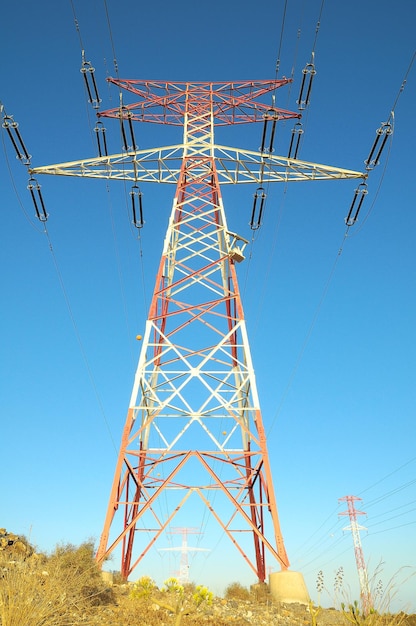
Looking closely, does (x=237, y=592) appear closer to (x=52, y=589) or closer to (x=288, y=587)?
(x=288, y=587)

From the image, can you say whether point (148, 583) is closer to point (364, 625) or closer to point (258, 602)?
point (258, 602)

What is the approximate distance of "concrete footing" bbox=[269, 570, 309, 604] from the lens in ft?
35.9

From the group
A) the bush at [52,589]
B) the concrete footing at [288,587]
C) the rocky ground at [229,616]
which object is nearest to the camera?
the bush at [52,589]

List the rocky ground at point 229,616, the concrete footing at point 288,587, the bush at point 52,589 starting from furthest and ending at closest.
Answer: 1. the concrete footing at point 288,587
2. the rocky ground at point 229,616
3. the bush at point 52,589

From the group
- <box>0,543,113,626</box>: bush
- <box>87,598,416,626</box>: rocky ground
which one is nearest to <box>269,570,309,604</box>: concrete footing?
<box>87,598,416,626</box>: rocky ground

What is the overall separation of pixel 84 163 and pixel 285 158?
7.24 meters

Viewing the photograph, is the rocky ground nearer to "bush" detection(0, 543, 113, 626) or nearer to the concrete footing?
the concrete footing

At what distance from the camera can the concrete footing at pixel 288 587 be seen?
1095 centimetres

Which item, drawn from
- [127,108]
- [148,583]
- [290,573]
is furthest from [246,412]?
[127,108]

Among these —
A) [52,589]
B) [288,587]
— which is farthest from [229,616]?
[52,589]

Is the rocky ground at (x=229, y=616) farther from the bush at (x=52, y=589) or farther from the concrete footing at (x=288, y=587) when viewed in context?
the bush at (x=52, y=589)

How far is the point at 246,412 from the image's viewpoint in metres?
15.2

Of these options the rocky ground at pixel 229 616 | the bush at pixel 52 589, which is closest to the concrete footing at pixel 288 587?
the rocky ground at pixel 229 616

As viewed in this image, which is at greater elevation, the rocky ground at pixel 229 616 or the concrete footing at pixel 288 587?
the concrete footing at pixel 288 587
